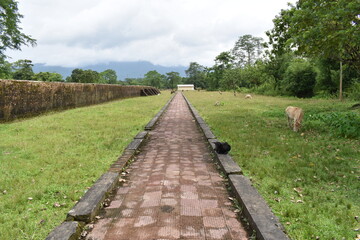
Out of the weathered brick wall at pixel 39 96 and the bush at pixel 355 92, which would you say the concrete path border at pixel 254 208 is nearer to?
the weathered brick wall at pixel 39 96

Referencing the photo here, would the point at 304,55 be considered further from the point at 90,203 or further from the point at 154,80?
the point at 154,80

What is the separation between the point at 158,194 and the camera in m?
3.88

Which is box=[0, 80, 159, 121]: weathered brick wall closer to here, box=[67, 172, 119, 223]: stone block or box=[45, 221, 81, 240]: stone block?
box=[67, 172, 119, 223]: stone block

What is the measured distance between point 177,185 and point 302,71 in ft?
95.5

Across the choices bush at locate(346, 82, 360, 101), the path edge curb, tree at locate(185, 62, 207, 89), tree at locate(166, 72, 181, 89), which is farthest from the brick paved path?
tree at locate(166, 72, 181, 89)

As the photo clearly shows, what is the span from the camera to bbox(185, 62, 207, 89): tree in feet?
365

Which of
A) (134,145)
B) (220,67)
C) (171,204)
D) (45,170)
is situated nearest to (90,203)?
(171,204)

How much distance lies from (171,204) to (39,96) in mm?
11738

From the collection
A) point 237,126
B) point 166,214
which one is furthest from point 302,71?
point 166,214

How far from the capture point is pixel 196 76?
116m

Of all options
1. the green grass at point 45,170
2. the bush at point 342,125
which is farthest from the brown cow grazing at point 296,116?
the green grass at point 45,170

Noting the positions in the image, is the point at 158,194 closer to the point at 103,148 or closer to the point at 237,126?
the point at 103,148

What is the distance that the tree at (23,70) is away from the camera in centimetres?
6331

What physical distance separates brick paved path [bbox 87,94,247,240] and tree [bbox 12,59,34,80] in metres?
70.6
